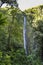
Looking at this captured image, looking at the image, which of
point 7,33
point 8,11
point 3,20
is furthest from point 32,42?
point 3,20

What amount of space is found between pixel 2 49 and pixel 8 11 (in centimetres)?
117

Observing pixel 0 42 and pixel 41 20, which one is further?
pixel 41 20

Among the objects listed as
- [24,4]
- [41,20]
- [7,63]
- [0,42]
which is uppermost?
[24,4]

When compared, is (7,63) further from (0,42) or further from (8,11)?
(8,11)

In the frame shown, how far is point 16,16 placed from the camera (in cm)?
543

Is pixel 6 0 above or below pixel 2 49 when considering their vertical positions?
above

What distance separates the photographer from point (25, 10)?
224 inches

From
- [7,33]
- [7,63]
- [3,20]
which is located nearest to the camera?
[3,20]

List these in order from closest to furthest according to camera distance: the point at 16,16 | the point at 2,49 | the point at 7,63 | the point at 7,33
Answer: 1. the point at 7,63
2. the point at 2,49
3. the point at 7,33
4. the point at 16,16

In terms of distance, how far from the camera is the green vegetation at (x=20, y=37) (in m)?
4.80

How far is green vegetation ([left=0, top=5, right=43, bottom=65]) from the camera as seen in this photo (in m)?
4.80

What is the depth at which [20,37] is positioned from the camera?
17.5ft

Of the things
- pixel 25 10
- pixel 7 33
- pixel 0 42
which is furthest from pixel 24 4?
pixel 0 42

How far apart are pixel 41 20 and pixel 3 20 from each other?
192cm
